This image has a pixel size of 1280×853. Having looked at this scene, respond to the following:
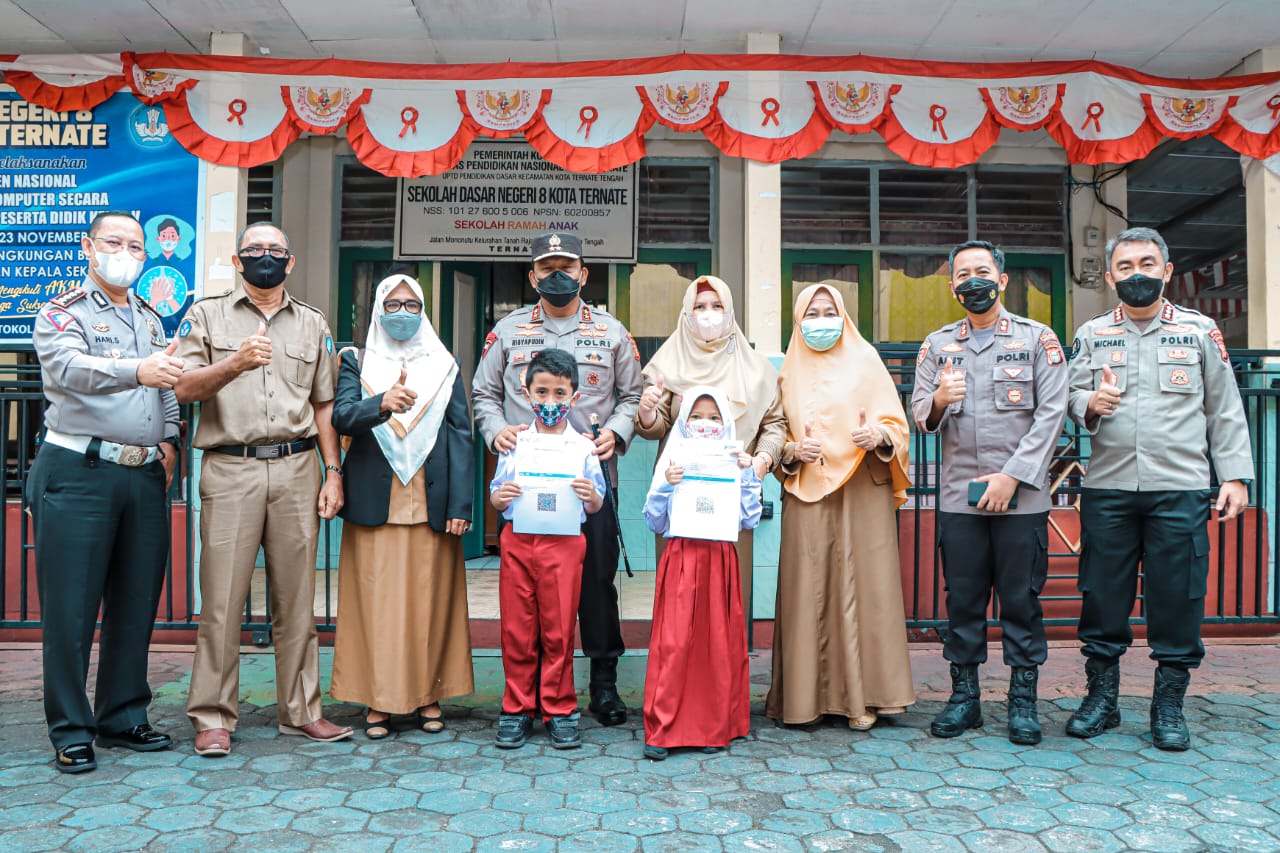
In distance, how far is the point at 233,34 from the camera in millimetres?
6199

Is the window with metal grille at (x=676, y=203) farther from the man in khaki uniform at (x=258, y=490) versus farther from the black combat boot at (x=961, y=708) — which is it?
the black combat boot at (x=961, y=708)

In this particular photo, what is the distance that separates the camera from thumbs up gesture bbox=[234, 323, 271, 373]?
3.36 meters

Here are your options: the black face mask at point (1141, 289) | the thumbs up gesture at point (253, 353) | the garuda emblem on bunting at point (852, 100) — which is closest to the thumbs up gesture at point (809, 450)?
the black face mask at point (1141, 289)

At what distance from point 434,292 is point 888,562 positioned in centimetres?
489

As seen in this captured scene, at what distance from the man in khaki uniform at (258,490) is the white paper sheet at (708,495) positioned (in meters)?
1.40

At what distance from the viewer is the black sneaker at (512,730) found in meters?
3.59

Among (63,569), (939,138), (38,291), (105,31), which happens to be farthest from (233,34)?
(939,138)

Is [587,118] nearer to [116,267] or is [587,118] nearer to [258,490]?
[116,267]

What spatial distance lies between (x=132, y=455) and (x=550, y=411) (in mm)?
1542

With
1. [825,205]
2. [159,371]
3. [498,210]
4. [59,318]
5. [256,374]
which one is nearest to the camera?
[159,371]

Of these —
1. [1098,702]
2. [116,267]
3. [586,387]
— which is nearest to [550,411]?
[586,387]

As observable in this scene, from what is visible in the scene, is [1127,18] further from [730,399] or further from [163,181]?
[163,181]

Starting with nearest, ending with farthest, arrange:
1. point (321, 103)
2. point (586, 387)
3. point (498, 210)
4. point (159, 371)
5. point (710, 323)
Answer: point (159, 371) < point (710, 323) < point (586, 387) < point (321, 103) < point (498, 210)

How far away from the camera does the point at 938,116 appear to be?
249 inches
